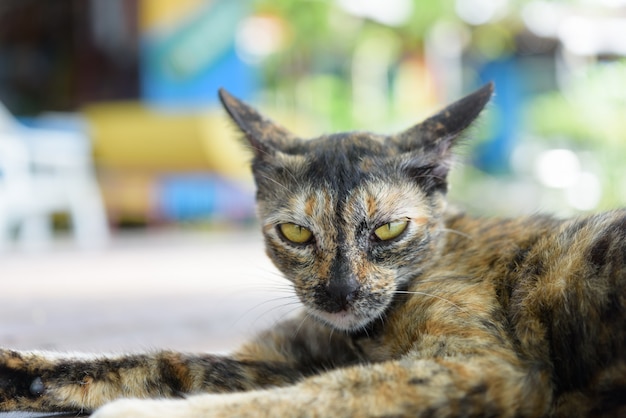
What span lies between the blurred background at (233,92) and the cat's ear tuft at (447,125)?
3436 mm

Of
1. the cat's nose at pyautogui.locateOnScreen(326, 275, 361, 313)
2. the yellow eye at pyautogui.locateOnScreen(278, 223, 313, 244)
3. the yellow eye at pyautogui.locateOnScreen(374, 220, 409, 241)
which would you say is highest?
the yellow eye at pyautogui.locateOnScreen(278, 223, 313, 244)

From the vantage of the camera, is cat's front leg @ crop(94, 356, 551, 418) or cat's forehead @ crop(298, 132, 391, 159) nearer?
cat's front leg @ crop(94, 356, 551, 418)

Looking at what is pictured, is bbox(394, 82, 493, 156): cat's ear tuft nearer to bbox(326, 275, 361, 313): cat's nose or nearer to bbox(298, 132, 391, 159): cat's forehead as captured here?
bbox(298, 132, 391, 159): cat's forehead

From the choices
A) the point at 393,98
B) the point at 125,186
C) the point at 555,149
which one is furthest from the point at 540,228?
the point at 393,98

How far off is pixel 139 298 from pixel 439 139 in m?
3.00

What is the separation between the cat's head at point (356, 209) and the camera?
2.43 m

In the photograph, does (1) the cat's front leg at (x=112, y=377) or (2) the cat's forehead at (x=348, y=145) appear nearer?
(1) the cat's front leg at (x=112, y=377)

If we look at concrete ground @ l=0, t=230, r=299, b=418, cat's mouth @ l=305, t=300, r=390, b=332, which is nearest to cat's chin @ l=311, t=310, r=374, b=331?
cat's mouth @ l=305, t=300, r=390, b=332

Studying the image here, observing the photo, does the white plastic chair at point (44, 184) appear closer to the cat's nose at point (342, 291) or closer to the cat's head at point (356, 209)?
the cat's head at point (356, 209)

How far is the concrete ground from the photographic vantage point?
3.28 m

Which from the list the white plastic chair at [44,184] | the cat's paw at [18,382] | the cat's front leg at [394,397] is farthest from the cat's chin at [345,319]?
the white plastic chair at [44,184]

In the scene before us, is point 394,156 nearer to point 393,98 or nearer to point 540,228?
point 540,228

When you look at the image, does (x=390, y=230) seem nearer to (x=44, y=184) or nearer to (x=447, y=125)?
(x=447, y=125)

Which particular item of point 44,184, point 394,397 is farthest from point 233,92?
point 394,397
